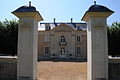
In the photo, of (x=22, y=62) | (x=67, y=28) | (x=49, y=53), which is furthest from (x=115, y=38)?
(x=22, y=62)

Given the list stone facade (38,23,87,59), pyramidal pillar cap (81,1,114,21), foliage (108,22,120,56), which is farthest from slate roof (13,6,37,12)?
stone facade (38,23,87,59)

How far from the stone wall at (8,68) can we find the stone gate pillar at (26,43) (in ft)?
1.11

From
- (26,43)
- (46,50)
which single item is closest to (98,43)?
(26,43)

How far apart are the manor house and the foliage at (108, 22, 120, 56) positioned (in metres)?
11.3

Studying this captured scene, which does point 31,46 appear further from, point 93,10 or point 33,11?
point 93,10

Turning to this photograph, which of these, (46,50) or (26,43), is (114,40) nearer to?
(46,50)

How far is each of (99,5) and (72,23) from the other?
32.5 metres

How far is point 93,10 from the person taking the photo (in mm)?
6875

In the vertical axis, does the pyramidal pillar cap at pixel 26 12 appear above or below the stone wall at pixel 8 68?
above

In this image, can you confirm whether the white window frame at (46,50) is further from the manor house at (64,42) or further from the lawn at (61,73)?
the lawn at (61,73)

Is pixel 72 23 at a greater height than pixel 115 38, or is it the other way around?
pixel 72 23

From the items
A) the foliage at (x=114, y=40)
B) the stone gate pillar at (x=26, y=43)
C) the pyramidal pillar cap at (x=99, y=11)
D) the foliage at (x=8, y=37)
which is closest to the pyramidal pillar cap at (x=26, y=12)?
the stone gate pillar at (x=26, y=43)

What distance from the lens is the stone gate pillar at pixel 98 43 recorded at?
684cm

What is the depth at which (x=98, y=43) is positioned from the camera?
271 inches
